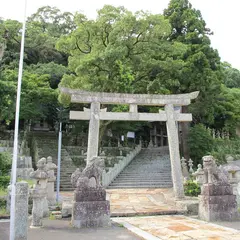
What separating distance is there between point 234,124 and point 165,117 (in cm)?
2080

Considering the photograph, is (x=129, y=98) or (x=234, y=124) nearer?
(x=129, y=98)

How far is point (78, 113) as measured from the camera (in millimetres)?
12438

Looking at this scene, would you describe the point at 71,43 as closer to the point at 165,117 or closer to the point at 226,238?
the point at 165,117

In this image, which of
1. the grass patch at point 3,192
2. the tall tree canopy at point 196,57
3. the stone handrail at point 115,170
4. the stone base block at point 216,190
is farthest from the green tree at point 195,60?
the grass patch at point 3,192

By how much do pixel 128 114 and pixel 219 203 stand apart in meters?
6.05

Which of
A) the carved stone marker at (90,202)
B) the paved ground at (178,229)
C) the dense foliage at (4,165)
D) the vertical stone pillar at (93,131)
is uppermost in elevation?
the vertical stone pillar at (93,131)

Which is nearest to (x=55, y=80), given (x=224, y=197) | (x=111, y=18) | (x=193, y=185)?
(x=111, y=18)

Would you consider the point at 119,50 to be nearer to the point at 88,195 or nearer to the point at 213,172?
the point at 213,172

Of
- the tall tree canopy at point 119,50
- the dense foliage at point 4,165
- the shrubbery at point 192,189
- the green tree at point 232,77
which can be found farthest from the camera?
the green tree at point 232,77

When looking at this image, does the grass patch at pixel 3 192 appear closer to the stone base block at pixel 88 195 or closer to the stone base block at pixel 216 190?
the stone base block at pixel 88 195

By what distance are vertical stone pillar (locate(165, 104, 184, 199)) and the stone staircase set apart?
5.44 metres

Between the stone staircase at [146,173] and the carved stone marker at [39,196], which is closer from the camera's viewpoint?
the carved stone marker at [39,196]

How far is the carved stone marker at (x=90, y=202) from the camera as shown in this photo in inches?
285

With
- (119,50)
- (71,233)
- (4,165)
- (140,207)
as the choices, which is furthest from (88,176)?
(119,50)
